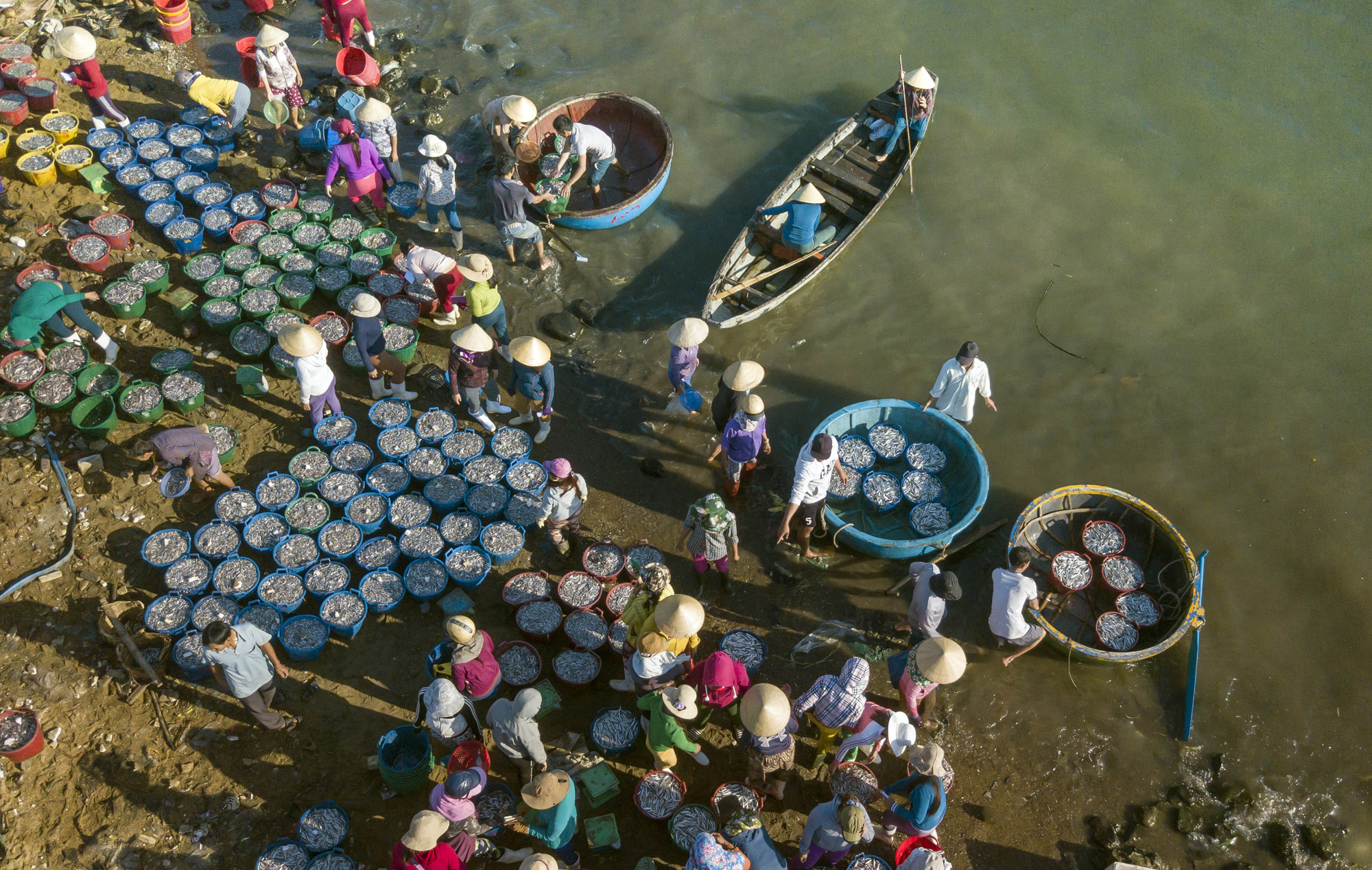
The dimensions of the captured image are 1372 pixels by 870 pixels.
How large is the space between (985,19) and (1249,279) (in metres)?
Result: 8.25

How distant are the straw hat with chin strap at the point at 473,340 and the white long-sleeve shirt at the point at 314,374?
1.56 metres

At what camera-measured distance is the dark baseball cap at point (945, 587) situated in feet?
27.6

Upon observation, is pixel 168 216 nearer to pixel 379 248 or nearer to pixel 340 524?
pixel 379 248

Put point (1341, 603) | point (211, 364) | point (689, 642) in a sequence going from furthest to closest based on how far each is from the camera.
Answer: point (211, 364), point (1341, 603), point (689, 642)

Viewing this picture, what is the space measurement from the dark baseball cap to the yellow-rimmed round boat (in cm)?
152

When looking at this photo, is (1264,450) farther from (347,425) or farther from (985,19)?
(347,425)

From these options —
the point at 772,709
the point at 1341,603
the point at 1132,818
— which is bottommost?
the point at 1132,818

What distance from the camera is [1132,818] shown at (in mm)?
8773

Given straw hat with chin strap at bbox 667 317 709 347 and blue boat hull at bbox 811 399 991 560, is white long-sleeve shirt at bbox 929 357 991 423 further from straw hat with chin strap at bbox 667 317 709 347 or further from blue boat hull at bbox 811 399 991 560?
straw hat with chin strap at bbox 667 317 709 347

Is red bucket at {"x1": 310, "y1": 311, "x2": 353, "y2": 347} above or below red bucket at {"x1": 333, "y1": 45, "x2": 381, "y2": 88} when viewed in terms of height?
below

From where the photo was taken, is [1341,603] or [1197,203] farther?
[1197,203]

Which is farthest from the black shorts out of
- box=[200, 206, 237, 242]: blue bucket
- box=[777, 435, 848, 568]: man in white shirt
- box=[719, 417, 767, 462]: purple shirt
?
box=[200, 206, 237, 242]: blue bucket

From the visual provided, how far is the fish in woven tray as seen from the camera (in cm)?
930

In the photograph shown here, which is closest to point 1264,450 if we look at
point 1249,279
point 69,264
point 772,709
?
point 1249,279
